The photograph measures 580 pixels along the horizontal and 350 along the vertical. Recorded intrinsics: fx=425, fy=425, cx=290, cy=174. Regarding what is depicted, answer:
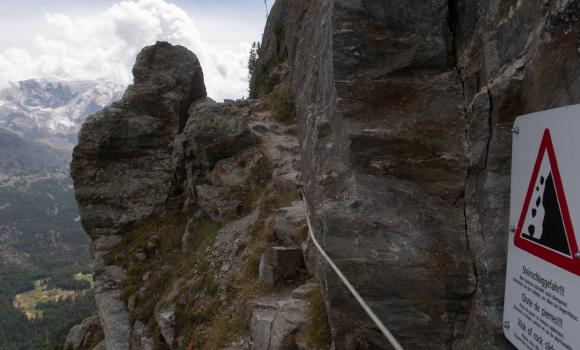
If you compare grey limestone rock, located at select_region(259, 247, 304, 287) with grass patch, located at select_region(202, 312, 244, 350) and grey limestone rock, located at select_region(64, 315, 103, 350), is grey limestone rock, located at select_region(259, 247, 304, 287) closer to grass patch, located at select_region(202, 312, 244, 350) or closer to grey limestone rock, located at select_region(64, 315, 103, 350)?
grass patch, located at select_region(202, 312, 244, 350)

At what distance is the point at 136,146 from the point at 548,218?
2244 centimetres

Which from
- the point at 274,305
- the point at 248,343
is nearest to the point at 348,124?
the point at 274,305

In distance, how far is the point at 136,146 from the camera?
2364 centimetres

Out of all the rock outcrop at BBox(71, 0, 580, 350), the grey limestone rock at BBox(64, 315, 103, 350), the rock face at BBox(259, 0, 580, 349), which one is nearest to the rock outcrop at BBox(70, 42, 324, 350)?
the rock outcrop at BBox(71, 0, 580, 350)

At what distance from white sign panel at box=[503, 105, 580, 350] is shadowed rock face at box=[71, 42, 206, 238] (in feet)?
69.1

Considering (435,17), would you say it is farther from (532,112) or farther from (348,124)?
(532,112)

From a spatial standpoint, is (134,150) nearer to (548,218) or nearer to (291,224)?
(291,224)

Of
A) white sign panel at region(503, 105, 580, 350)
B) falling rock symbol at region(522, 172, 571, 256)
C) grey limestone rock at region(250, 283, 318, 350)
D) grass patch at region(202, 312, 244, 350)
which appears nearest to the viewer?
white sign panel at region(503, 105, 580, 350)

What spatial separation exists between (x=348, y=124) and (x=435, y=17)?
82.7 inches

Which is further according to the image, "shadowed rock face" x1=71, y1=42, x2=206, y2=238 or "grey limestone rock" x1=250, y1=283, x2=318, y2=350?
"shadowed rock face" x1=71, y1=42, x2=206, y2=238

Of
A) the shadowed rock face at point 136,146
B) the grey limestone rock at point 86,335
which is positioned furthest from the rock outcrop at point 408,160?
the grey limestone rock at point 86,335

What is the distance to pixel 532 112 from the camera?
475cm

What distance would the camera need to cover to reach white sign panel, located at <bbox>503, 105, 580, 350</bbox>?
12.6 feet

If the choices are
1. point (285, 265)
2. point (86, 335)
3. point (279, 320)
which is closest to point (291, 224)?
point (285, 265)
